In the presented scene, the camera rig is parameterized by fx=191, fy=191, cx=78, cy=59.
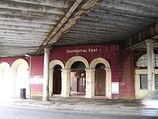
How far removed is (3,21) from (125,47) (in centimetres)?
1045

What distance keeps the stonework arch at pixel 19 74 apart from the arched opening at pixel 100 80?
27.3 feet

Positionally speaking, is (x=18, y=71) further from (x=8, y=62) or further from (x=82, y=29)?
(x=82, y=29)

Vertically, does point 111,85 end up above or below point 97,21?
below

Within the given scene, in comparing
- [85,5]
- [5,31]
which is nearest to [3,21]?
[5,31]

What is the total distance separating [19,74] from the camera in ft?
76.4

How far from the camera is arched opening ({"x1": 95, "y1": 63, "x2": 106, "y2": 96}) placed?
1830cm

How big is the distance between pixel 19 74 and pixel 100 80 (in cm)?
1039

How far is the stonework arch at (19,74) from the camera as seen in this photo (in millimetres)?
22408

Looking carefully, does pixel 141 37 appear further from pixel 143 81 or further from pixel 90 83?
pixel 90 83

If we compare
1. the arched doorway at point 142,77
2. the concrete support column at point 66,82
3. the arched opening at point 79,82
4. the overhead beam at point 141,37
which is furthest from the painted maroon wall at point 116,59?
the arched opening at point 79,82

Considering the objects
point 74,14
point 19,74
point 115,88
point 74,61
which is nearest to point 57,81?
point 74,61

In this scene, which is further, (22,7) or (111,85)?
(111,85)

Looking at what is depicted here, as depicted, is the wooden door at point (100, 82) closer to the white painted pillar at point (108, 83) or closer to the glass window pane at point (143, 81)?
the white painted pillar at point (108, 83)

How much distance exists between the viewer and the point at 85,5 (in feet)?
26.1
